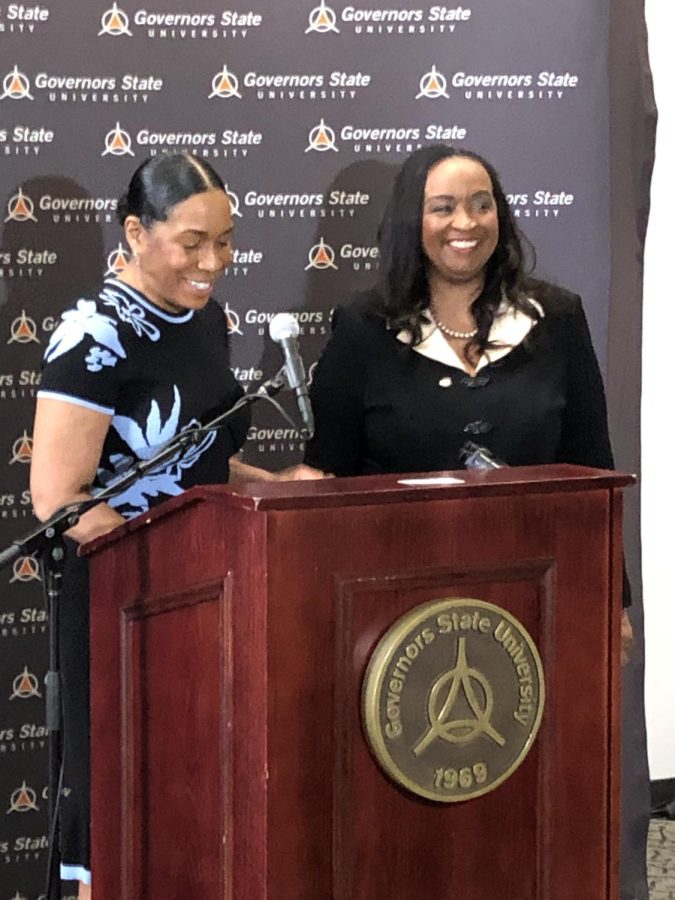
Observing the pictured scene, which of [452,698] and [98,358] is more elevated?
[98,358]

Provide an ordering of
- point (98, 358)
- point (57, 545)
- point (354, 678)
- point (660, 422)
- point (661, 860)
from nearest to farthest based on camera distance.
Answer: point (354, 678) → point (57, 545) → point (98, 358) → point (661, 860) → point (660, 422)

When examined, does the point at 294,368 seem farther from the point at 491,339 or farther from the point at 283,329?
the point at 491,339

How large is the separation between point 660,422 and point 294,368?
2.15m

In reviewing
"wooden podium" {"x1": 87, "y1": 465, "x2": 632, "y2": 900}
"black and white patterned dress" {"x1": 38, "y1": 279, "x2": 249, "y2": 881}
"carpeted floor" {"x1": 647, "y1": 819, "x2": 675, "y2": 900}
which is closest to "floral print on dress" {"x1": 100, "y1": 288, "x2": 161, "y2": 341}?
"black and white patterned dress" {"x1": 38, "y1": 279, "x2": 249, "y2": 881}

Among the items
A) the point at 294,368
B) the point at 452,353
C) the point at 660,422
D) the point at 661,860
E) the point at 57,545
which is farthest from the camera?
the point at 660,422

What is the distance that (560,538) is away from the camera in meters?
1.35

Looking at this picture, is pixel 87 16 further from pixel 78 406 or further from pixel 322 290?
pixel 78 406

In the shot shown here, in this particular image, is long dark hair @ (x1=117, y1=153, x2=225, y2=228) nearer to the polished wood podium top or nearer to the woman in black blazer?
the woman in black blazer

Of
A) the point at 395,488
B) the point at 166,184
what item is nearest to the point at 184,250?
the point at 166,184

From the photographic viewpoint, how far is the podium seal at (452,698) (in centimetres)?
125

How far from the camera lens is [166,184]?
2.02 meters

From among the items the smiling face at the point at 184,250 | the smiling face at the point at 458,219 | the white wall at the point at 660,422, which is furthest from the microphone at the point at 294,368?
the white wall at the point at 660,422

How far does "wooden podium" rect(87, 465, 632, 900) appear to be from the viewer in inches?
48.6

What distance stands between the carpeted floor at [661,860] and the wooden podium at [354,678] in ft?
6.10
